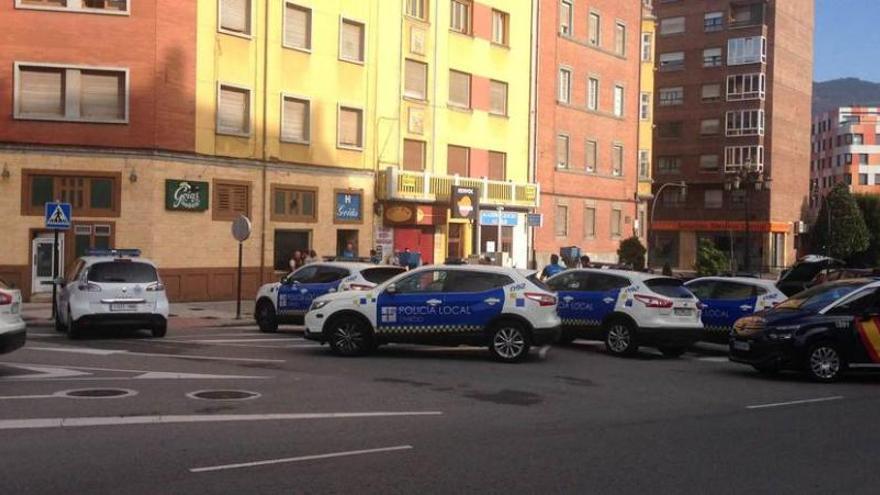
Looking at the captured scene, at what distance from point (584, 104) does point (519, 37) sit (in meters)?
5.93

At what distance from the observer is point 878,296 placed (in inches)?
563

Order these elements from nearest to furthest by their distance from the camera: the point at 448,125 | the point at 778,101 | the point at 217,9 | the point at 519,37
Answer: the point at 217,9 → the point at 448,125 → the point at 519,37 → the point at 778,101

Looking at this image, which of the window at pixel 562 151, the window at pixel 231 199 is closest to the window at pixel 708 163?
the window at pixel 562 151

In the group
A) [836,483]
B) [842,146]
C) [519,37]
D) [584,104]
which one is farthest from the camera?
[842,146]

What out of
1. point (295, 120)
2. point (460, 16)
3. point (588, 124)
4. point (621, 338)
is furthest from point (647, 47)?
point (621, 338)

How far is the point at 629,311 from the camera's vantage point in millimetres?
17234

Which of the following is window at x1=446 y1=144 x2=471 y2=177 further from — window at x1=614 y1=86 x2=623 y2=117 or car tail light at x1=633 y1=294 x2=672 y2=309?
car tail light at x1=633 y1=294 x2=672 y2=309

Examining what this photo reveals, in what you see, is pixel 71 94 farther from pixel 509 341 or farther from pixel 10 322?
pixel 509 341

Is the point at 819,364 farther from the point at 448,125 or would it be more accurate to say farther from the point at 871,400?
the point at 448,125

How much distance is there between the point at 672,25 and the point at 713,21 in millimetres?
3154

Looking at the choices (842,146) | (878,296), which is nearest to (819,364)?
(878,296)

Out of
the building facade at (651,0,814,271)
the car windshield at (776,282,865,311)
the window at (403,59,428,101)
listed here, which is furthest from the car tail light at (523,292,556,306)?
the building facade at (651,0,814,271)

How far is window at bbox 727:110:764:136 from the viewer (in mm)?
71125

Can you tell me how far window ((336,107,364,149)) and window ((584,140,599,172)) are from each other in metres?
15.4
